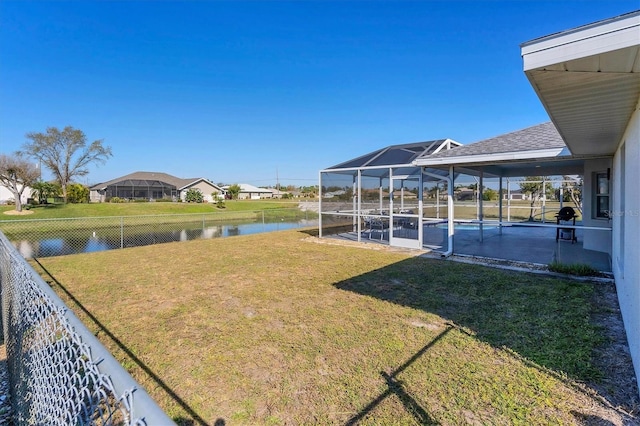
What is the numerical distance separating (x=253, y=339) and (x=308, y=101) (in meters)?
20.4

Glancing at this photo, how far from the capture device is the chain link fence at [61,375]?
2.45 ft

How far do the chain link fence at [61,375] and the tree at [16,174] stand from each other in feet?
97.7

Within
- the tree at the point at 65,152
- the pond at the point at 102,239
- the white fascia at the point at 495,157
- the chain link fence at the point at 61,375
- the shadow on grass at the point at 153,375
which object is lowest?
the shadow on grass at the point at 153,375

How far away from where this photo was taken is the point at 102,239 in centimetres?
1281

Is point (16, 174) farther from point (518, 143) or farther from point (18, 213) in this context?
point (518, 143)

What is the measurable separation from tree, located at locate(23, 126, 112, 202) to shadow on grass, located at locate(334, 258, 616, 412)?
37636 mm

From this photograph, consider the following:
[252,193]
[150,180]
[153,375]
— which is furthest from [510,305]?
[252,193]

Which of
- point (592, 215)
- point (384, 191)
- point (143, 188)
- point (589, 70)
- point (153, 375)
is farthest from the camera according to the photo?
point (143, 188)

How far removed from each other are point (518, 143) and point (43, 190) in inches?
1486

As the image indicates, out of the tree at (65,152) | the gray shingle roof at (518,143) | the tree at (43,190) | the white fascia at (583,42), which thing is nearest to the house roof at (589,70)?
the white fascia at (583,42)

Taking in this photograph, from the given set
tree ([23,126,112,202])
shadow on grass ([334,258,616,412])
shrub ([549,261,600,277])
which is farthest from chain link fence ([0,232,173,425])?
tree ([23,126,112,202])

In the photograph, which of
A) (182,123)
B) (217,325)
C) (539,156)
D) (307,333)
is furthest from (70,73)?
(539,156)

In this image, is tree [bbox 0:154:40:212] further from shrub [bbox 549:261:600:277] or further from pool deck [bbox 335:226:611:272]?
shrub [bbox 549:261:600:277]

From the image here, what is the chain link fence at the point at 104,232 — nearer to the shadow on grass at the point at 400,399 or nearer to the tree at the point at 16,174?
the shadow on grass at the point at 400,399
